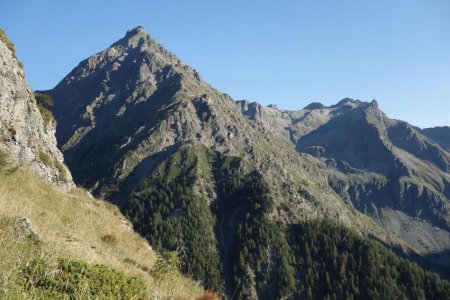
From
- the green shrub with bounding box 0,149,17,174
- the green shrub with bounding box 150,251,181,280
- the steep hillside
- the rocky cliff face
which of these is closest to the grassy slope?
the steep hillside

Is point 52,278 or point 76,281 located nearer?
point 52,278

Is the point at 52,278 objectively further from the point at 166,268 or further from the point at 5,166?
the point at 5,166

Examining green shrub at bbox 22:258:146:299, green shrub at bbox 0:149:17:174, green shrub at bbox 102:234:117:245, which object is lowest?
green shrub at bbox 22:258:146:299

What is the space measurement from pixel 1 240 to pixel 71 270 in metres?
1.68

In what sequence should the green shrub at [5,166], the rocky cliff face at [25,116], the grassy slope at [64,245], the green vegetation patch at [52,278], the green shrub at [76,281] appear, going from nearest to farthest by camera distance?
the green vegetation patch at [52,278]
the green shrub at [76,281]
the grassy slope at [64,245]
the green shrub at [5,166]
the rocky cliff face at [25,116]

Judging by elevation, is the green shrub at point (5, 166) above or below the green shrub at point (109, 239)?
above

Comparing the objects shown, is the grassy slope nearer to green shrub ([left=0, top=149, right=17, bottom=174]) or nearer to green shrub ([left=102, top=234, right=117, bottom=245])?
green shrub ([left=102, top=234, right=117, bottom=245])

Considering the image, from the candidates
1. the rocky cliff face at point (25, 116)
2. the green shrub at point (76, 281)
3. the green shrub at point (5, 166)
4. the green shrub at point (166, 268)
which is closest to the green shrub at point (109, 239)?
the green shrub at point (166, 268)

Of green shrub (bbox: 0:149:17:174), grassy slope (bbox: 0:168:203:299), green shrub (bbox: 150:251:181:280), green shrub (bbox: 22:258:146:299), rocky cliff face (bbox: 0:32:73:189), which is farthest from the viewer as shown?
rocky cliff face (bbox: 0:32:73:189)

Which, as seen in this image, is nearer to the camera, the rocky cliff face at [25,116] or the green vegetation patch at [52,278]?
the green vegetation patch at [52,278]

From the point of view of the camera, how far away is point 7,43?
6425 cm

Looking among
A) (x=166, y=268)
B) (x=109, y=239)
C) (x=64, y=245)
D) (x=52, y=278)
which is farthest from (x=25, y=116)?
(x=52, y=278)

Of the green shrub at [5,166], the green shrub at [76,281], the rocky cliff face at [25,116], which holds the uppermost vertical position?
the rocky cliff face at [25,116]

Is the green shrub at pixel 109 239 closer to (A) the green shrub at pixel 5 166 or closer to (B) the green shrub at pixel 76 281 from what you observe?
(A) the green shrub at pixel 5 166
